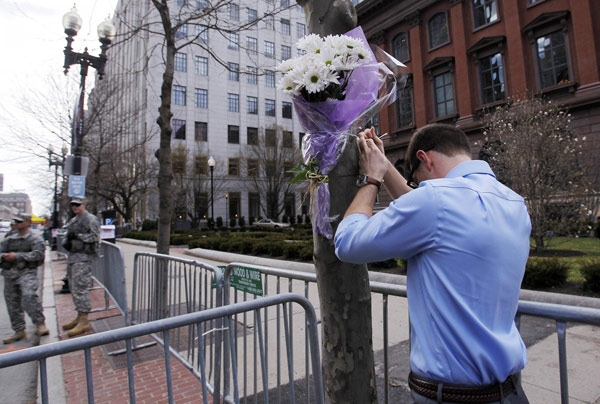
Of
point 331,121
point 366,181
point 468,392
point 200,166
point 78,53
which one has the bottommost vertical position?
point 468,392

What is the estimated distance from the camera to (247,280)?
334 cm

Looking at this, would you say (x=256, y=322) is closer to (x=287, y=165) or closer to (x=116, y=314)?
(x=116, y=314)

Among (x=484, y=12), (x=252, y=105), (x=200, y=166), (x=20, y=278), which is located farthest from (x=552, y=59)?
(x=252, y=105)

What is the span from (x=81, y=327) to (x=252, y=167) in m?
38.9

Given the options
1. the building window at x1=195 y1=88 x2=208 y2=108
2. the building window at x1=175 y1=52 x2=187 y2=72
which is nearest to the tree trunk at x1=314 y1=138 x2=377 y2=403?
the building window at x1=195 y1=88 x2=208 y2=108

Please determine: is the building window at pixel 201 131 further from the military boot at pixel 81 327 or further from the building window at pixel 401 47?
the military boot at pixel 81 327

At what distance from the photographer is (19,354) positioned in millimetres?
1495

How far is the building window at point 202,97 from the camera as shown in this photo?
Result: 43.8 metres

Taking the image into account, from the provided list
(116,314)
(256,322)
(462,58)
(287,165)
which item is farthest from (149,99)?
(256,322)

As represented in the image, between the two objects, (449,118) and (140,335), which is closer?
(140,335)

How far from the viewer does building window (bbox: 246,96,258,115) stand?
155 feet

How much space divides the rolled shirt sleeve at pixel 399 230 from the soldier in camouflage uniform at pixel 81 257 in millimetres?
5603

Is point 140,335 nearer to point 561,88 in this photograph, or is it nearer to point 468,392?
point 468,392

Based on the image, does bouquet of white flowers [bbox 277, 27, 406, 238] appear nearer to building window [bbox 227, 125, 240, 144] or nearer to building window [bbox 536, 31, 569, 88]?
building window [bbox 536, 31, 569, 88]
